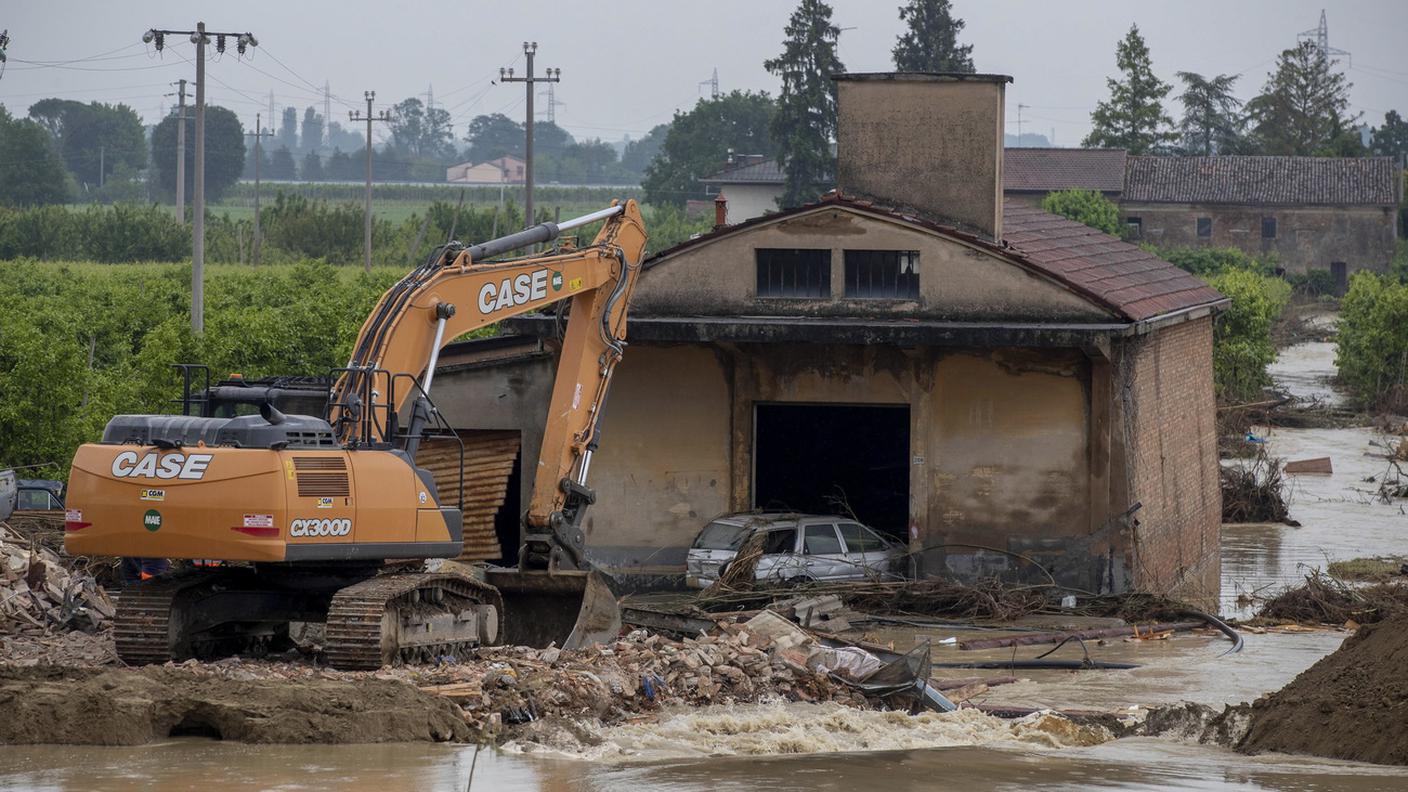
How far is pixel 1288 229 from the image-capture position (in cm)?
9512

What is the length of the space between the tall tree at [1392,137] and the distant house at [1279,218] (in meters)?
59.6

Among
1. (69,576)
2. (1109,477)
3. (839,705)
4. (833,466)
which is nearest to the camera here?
(839,705)

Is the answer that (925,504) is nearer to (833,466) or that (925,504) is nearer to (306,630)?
(833,466)

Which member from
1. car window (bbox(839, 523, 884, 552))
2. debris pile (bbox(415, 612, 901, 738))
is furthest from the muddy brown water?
car window (bbox(839, 523, 884, 552))

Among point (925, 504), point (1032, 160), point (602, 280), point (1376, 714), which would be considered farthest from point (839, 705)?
point (1032, 160)

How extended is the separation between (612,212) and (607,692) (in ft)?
22.3

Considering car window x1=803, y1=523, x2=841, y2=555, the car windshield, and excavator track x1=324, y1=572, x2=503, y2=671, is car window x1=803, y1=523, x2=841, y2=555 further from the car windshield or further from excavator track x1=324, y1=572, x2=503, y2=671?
excavator track x1=324, y1=572, x2=503, y2=671

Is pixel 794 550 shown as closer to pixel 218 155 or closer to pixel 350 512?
pixel 350 512

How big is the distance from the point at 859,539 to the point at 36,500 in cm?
1338

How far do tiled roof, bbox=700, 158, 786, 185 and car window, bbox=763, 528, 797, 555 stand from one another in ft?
243

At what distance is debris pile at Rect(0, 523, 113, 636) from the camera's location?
1852cm

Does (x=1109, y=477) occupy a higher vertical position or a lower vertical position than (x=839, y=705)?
higher

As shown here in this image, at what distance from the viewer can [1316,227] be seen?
95.1m

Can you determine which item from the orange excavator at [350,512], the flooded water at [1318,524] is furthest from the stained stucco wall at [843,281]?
the flooded water at [1318,524]
